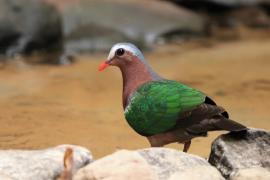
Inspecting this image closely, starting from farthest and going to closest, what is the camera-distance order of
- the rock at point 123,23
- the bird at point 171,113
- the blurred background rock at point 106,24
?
the rock at point 123,23 < the blurred background rock at point 106,24 < the bird at point 171,113

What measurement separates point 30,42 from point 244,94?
14.1ft

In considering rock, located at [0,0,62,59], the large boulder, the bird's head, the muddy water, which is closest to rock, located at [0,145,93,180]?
the bird's head

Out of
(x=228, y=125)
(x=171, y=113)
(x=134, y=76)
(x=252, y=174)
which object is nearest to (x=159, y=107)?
(x=171, y=113)

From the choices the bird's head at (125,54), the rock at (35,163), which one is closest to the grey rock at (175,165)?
the rock at (35,163)

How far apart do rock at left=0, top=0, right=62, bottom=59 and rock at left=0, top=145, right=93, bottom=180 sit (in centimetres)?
694

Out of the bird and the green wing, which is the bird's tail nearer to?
the bird

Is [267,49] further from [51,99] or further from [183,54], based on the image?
[51,99]

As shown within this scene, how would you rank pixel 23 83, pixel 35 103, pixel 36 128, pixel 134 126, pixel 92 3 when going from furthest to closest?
pixel 92 3
pixel 23 83
pixel 35 103
pixel 36 128
pixel 134 126

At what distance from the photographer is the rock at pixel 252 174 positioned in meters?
4.34

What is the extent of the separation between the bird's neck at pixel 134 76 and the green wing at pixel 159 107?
0.44ft

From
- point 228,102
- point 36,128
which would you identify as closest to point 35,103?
point 36,128

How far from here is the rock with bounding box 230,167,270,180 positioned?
4344 mm

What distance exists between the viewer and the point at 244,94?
27.8 feet

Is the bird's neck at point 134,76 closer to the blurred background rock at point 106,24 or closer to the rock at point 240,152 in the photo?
the rock at point 240,152
